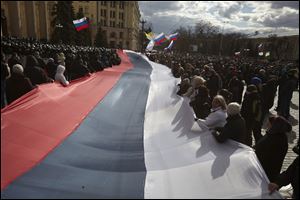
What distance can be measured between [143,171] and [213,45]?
83.3m

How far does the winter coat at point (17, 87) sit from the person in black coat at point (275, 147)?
4.35 metres

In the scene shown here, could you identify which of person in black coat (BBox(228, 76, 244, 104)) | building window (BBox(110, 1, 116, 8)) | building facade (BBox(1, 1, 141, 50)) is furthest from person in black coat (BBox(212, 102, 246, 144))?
building window (BBox(110, 1, 116, 8))

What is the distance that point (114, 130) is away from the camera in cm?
465

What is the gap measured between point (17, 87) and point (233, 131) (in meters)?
4.13

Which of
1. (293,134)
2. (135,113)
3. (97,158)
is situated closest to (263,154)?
(97,158)

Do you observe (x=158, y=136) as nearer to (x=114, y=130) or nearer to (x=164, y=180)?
(x=114, y=130)

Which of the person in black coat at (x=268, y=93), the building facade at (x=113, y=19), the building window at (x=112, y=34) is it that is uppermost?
the building facade at (x=113, y=19)

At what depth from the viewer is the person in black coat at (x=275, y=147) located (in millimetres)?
3652

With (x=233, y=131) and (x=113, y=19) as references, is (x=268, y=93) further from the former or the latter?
(x=113, y=19)

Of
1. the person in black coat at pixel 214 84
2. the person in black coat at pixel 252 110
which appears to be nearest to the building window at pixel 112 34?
the person in black coat at pixel 214 84

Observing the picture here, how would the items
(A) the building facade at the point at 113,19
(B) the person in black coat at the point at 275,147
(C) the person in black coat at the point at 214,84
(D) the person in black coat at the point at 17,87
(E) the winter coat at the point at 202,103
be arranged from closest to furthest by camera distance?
(B) the person in black coat at the point at 275,147
(D) the person in black coat at the point at 17,87
(E) the winter coat at the point at 202,103
(C) the person in black coat at the point at 214,84
(A) the building facade at the point at 113,19

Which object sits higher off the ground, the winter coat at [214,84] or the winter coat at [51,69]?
the winter coat at [51,69]

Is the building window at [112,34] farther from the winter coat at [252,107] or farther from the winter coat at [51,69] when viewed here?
the winter coat at [252,107]

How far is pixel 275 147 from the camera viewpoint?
3672mm
